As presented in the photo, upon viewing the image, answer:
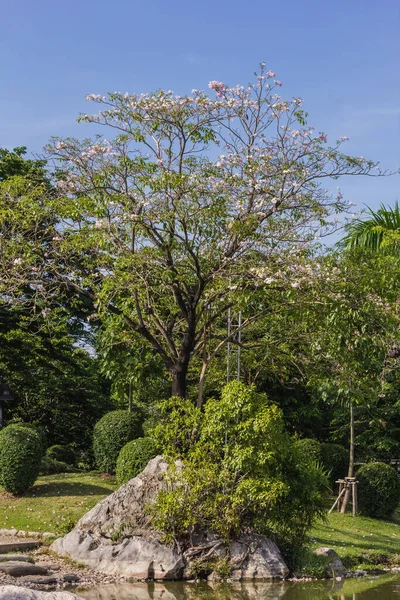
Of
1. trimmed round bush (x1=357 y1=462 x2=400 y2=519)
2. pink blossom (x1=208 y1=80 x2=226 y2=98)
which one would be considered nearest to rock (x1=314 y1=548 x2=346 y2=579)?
trimmed round bush (x1=357 y1=462 x2=400 y2=519)

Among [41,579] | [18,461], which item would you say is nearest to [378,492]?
[18,461]

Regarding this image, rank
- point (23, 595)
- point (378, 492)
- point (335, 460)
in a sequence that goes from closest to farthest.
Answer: point (23, 595) < point (378, 492) < point (335, 460)

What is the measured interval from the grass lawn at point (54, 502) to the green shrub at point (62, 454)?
151 inches

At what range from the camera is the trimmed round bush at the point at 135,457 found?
1487cm

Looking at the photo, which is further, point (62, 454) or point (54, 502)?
point (62, 454)

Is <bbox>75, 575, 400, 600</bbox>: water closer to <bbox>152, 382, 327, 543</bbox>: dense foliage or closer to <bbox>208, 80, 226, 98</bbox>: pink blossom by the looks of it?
<bbox>152, 382, 327, 543</bbox>: dense foliage

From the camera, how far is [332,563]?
11.6m

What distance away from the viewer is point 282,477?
11367 millimetres

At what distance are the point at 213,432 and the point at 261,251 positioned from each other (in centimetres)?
351

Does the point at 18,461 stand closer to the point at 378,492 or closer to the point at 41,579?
the point at 41,579

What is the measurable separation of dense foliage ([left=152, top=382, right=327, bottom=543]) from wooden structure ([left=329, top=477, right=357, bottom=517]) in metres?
5.00

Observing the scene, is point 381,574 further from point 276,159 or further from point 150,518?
point 276,159

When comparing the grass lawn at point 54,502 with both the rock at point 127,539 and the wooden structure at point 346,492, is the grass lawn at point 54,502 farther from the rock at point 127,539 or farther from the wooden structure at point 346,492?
the wooden structure at point 346,492

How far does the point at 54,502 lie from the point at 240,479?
4999mm
